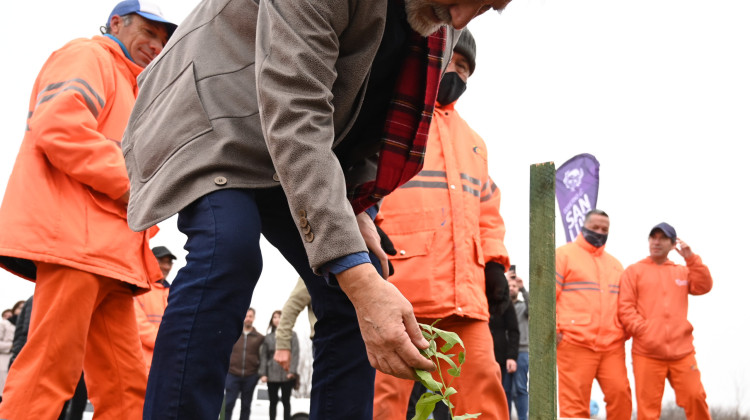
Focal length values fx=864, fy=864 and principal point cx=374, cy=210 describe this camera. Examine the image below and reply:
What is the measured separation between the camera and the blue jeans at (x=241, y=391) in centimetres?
1304

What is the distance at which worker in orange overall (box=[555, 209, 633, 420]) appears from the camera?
8797mm

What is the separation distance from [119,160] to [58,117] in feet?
0.95

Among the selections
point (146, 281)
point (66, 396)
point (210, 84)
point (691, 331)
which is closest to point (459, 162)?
point (146, 281)

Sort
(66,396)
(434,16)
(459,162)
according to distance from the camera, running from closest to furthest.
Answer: (434,16) < (66,396) < (459,162)

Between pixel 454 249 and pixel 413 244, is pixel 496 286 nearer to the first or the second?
pixel 454 249

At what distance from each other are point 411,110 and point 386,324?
0.76 m

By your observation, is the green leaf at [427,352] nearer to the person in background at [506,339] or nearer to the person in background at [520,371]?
the person in background at [506,339]

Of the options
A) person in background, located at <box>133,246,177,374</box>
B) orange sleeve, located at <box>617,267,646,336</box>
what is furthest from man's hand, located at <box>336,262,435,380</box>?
orange sleeve, located at <box>617,267,646,336</box>

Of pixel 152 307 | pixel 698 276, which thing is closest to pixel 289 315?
pixel 152 307

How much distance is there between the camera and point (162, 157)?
2139 mm

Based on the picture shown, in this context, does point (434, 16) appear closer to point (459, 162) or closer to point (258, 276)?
point (258, 276)

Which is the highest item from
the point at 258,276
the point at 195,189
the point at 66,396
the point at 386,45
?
the point at 386,45

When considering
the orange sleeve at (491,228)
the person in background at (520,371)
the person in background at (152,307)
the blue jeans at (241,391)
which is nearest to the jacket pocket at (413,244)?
the orange sleeve at (491,228)

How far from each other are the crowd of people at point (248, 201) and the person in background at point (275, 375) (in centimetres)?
688
